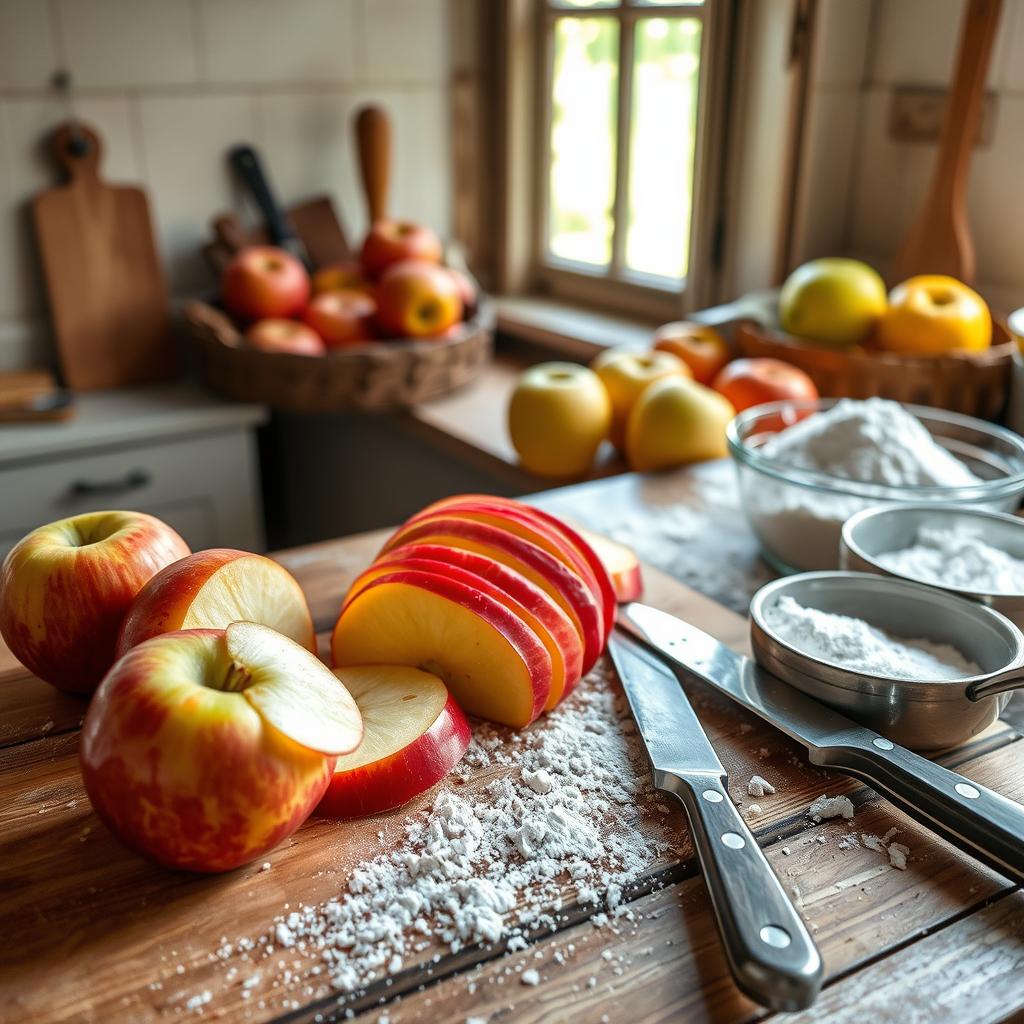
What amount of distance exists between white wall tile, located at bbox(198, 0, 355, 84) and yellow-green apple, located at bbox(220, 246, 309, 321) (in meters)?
0.33

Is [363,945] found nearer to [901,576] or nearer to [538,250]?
[901,576]

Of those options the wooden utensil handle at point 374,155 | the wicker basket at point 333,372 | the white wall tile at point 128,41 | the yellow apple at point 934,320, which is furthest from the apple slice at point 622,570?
the white wall tile at point 128,41

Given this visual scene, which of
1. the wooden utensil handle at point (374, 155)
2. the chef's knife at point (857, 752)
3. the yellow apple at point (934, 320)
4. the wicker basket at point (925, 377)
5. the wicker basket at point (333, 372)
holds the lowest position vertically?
the wicker basket at point (333, 372)

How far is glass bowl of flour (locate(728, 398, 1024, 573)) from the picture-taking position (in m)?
0.87

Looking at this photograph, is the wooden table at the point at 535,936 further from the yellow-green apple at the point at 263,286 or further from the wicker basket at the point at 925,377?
the yellow-green apple at the point at 263,286

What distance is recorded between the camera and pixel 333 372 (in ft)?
4.99

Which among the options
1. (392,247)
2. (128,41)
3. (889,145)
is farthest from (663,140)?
(128,41)

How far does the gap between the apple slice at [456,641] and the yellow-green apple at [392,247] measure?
3.72ft

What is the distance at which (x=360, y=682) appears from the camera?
2.16ft

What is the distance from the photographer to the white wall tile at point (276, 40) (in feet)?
5.58

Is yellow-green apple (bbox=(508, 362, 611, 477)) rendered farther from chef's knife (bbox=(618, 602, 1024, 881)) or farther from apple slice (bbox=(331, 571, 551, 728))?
apple slice (bbox=(331, 571, 551, 728))

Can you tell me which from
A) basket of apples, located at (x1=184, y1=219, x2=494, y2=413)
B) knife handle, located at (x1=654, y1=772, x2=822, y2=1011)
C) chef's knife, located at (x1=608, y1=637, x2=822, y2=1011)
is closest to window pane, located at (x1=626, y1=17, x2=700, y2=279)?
basket of apples, located at (x1=184, y1=219, x2=494, y2=413)

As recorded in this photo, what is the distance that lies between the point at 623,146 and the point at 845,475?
1054 millimetres

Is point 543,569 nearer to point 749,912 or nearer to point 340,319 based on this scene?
point 749,912
